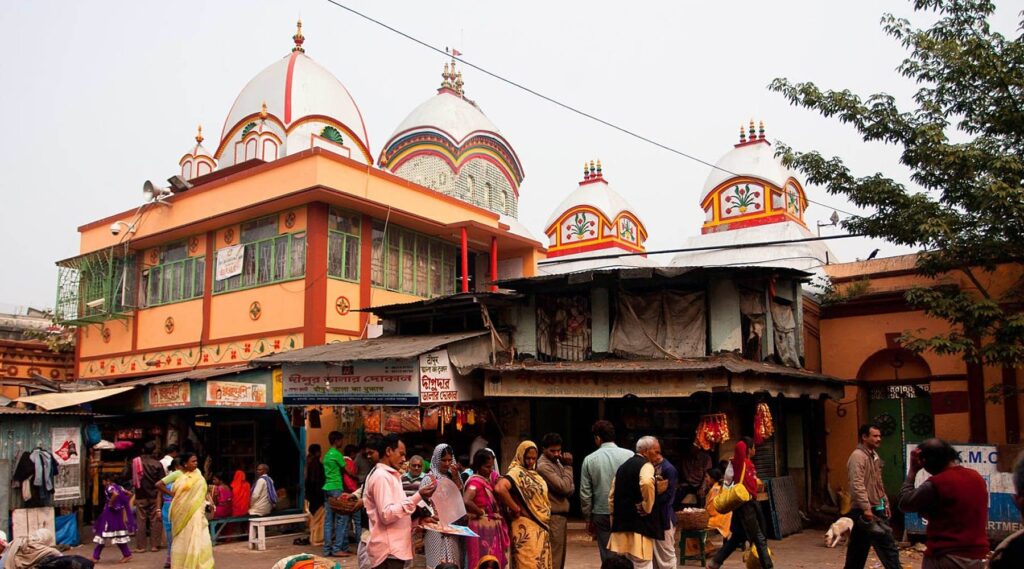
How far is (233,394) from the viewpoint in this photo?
14.1m

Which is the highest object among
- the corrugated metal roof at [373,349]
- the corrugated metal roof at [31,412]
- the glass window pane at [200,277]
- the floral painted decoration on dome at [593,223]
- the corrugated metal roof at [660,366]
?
the floral painted decoration on dome at [593,223]

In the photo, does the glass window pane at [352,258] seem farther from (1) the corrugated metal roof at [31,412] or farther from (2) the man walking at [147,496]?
(2) the man walking at [147,496]

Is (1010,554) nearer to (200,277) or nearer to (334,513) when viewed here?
(334,513)

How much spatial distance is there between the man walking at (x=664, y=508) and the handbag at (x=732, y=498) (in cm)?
146

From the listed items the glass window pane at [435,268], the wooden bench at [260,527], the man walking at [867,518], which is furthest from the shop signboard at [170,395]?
the man walking at [867,518]

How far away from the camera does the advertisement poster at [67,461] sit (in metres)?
13.5

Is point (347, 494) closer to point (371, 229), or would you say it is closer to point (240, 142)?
point (371, 229)

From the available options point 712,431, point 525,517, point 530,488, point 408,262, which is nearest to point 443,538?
point 525,517

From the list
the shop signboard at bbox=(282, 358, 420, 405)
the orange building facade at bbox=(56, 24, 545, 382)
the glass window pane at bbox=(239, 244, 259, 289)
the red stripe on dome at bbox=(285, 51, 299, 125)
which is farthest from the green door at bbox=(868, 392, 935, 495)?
the red stripe on dome at bbox=(285, 51, 299, 125)

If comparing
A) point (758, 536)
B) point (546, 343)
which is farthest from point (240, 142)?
point (758, 536)

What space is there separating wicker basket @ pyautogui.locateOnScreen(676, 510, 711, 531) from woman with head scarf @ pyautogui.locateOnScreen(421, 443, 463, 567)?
3.91 m

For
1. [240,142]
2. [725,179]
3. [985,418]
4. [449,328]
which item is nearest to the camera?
[985,418]

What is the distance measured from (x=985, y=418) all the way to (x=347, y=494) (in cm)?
1034

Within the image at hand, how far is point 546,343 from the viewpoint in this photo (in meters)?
→ 14.3
